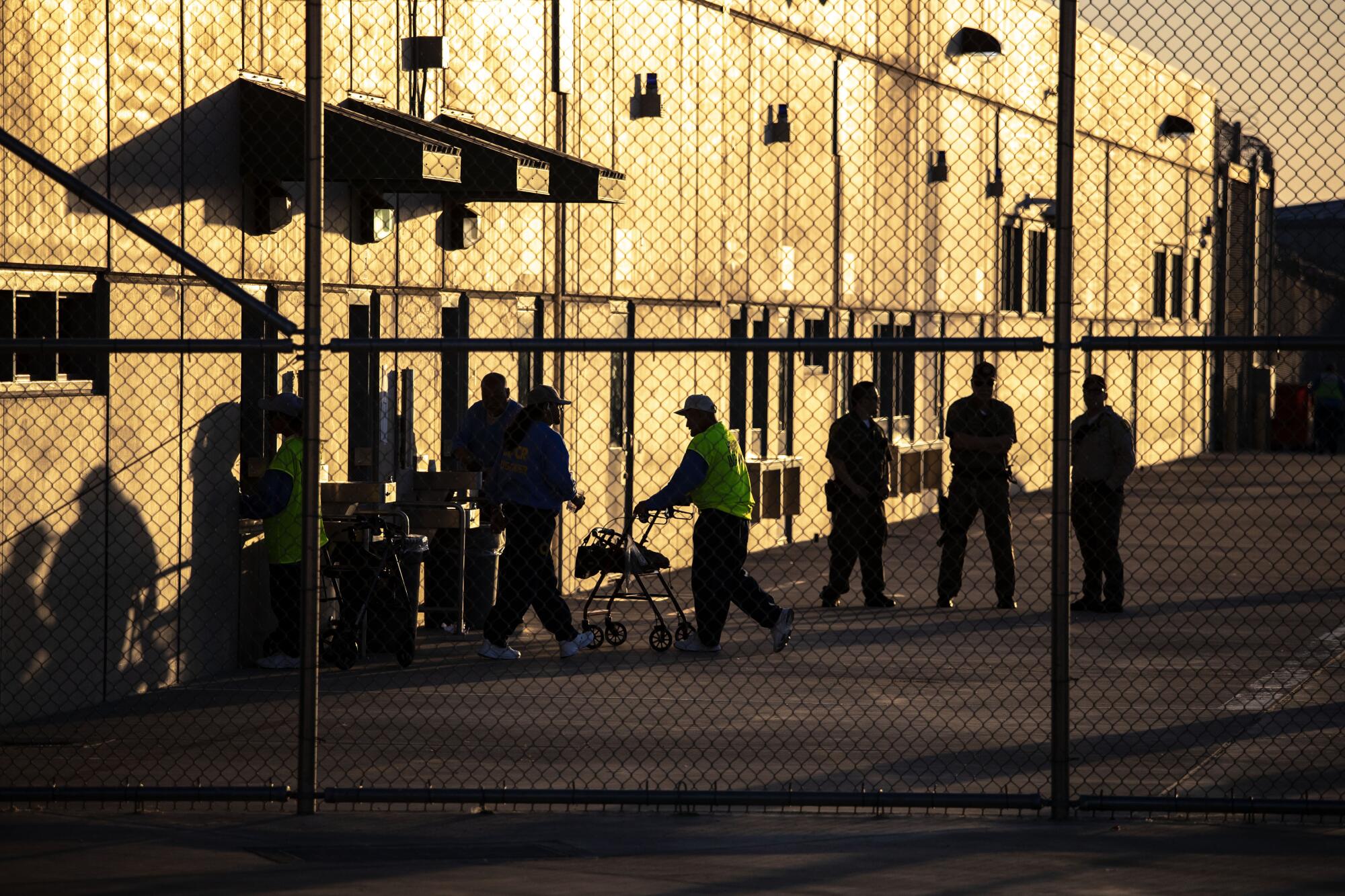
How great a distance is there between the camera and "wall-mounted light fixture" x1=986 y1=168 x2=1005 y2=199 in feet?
91.6

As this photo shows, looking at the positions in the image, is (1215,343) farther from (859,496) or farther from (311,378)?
(859,496)

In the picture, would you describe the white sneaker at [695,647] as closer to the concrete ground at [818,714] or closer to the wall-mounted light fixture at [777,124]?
the concrete ground at [818,714]

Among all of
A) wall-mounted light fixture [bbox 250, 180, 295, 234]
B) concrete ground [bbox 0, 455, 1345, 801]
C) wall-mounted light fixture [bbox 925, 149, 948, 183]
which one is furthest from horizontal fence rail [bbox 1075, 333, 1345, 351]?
wall-mounted light fixture [bbox 925, 149, 948, 183]

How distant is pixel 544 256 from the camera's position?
1738 cm

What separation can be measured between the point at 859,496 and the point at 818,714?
5.25 metres

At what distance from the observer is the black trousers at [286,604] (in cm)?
1292

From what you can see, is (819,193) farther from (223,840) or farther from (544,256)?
(223,840)

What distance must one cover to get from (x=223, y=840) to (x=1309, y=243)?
59.6m

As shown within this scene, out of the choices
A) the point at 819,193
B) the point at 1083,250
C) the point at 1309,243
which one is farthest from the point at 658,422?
the point at 1309,243

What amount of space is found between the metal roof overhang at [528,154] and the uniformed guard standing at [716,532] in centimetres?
219

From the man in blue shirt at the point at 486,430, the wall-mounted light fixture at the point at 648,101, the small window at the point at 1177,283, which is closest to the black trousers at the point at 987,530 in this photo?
the man in blue shirt at the point at 486,430

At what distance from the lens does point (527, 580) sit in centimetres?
1336

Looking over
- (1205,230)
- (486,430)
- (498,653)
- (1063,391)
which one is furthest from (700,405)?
(1205,230)

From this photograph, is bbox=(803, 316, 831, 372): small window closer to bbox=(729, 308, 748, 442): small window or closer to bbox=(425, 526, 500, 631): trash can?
bbox=(729, 308, 748, 442): small window
